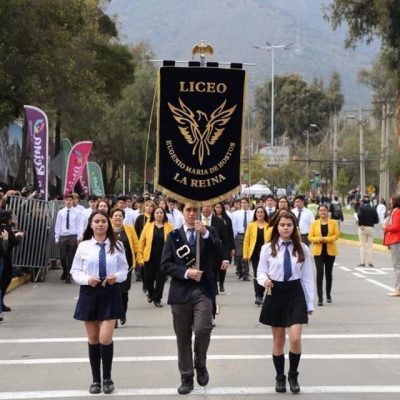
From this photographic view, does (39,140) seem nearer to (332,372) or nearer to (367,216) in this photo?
(367,216)

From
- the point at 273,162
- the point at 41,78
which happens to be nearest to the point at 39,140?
the point at 41,78

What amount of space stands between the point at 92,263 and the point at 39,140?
49.8ft

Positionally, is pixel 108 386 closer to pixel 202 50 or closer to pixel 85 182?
pixel 202 50

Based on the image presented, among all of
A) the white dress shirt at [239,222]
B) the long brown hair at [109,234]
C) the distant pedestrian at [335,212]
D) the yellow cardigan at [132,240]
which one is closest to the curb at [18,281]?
the white dress shirt at [239,222]

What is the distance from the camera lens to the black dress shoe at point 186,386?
28.5 feet

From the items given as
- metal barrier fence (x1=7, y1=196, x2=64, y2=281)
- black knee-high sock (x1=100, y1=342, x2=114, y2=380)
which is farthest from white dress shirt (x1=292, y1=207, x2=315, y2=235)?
black knee-high sock (x1=100, y1=342, x2=114, y2=380)

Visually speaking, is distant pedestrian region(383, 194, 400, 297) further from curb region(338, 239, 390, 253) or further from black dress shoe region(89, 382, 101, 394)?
curb region(338, 239, 390, 253)

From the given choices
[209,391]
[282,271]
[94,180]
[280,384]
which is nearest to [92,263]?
[209,391]

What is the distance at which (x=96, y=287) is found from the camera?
883 centimetres

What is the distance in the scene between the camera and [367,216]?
2403cm

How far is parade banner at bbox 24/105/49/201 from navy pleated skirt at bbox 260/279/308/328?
15.0m

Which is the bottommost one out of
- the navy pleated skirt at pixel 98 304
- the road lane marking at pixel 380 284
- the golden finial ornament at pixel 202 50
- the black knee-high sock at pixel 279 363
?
the road lane marking at pixel 380 284

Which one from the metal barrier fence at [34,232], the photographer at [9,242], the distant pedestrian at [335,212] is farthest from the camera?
the distant pedestrian at [335,212]

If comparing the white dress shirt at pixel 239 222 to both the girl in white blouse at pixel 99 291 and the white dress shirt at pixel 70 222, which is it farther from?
the girl in white blouse at pixel 99 291
